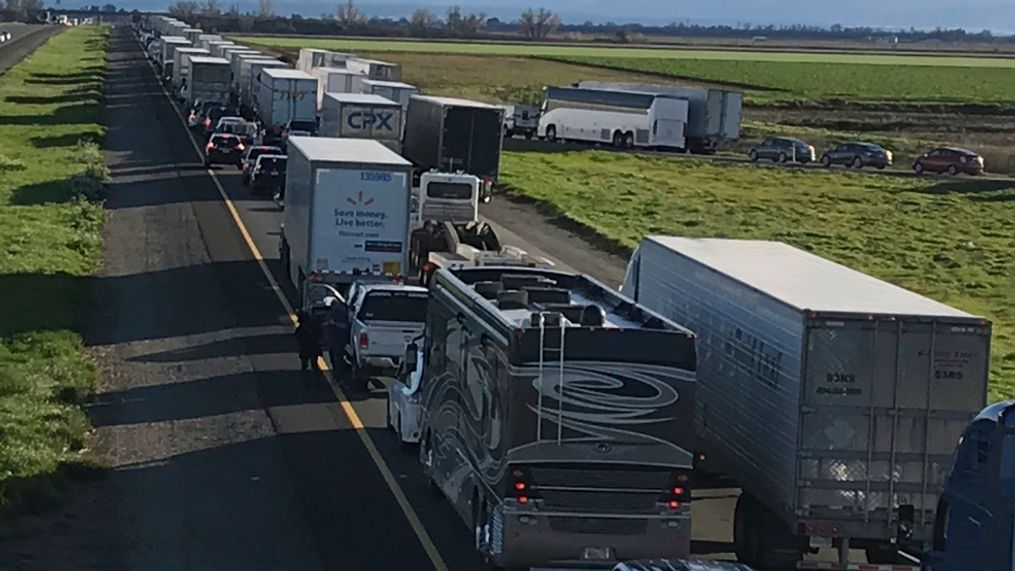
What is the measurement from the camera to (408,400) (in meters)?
22.0

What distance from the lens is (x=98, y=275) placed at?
123 ft

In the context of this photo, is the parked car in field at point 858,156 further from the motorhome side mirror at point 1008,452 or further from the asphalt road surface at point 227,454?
the motorhome side mirror at point 1008,452

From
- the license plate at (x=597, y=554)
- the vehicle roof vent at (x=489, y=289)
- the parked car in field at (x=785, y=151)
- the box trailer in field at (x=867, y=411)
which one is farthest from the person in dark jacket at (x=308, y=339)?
the parked car in field at (x=785, y=151)

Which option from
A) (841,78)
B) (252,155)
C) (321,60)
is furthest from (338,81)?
(841,78)

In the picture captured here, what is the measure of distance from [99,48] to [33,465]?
157641 millimetres

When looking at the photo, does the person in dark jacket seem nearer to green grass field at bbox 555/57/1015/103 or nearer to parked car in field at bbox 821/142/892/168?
parked car in field at bbox 821/142/892/168

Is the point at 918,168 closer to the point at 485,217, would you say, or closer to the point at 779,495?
the point at 485,217

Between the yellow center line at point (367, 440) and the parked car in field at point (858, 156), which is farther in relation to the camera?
the parked car in field at point (858, 156)

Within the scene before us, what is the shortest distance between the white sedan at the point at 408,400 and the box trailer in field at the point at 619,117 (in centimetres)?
6233

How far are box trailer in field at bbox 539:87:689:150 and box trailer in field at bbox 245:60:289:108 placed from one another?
1473cm

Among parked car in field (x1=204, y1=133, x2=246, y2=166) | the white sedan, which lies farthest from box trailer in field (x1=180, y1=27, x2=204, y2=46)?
the white sedan

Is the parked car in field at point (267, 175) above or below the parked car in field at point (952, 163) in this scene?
below

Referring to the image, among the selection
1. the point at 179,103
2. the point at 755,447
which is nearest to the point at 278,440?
the point at 755,447

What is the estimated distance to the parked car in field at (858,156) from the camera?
78812mm
